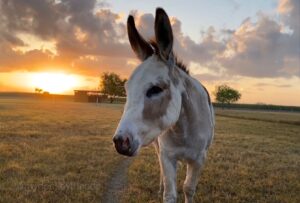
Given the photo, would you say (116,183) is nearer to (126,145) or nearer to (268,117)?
(126,145)

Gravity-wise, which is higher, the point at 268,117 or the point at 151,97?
the point at 151,97

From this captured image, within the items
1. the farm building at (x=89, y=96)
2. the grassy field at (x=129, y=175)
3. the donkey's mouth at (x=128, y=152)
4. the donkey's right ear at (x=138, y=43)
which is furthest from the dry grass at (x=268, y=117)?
the farm building at (x=89, y=96)

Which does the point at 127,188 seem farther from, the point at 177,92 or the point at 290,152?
the point at 290,152

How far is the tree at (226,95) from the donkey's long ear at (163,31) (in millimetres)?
107325

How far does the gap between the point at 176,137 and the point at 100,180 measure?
361 cm

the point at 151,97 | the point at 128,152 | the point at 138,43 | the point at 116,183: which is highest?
the point at 138,43

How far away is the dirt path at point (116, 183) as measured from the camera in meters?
6.34

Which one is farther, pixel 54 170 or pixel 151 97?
pixel 54 170

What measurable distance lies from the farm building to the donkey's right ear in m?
105

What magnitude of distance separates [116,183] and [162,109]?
432 cm

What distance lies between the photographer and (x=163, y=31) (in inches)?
137

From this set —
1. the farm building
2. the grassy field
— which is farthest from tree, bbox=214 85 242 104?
the grassy field

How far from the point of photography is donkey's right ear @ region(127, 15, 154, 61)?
3.85 metres

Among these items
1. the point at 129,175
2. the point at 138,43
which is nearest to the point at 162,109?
the point at 138,43
